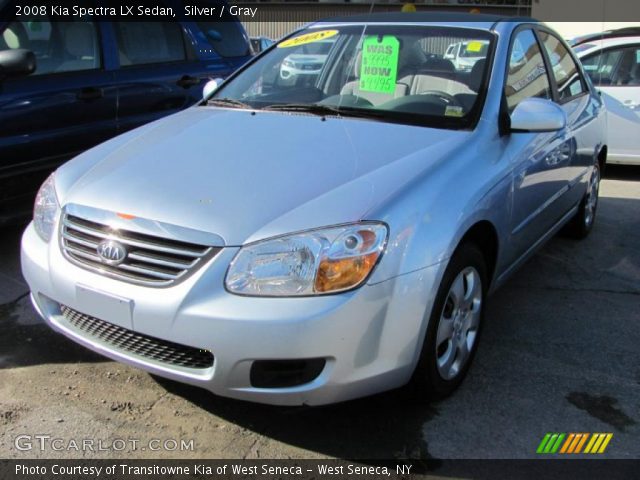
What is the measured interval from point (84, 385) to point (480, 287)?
73.2 inches

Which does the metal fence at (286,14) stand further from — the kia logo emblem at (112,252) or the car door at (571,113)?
the kia logo emblem at (112,252)

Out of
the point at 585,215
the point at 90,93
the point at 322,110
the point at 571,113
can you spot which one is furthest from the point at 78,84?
the point at 585,215

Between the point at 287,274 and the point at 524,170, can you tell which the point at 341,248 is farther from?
the point at 524,170

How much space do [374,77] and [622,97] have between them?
462 cm

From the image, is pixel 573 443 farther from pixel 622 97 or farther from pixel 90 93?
pixel 622 97

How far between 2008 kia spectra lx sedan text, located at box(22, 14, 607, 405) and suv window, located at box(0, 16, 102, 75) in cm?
154

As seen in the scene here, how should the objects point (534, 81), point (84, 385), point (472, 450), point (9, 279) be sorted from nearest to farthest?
1. point (472, 450)
2. point (84, 385)
3. point (534, 81)
4. point (9, 279)

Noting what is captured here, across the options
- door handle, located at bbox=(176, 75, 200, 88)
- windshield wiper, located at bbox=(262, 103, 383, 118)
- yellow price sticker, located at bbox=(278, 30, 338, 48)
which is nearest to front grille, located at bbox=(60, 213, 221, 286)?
windshield wiper, located at bbox=(262, 103, 383, 118)

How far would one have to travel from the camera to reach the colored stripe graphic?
2.47 m

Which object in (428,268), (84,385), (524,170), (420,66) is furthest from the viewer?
(420,66)

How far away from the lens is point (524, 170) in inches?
124

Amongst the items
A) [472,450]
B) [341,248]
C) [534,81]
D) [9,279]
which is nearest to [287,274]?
[341,248]

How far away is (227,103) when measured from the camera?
3520 millimetres

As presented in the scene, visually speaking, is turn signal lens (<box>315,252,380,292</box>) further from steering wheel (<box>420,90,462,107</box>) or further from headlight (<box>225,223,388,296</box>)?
steering wheel (<box>420,90,462,107</box>)
